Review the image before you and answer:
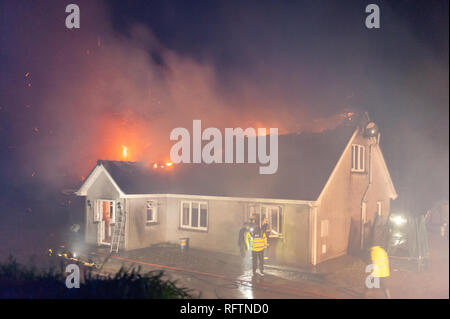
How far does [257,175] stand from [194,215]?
3.61 metres

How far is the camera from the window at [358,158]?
17492 mm

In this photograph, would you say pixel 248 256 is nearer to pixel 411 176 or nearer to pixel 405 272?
pixel 405 272

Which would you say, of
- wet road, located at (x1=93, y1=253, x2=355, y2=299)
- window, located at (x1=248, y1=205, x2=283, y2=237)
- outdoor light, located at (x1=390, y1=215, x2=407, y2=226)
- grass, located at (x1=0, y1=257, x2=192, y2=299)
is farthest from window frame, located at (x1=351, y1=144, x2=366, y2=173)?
grass, located at (x1=0, y1=257, x2=192, y2=299)

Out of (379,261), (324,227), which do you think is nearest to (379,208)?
(324,227)

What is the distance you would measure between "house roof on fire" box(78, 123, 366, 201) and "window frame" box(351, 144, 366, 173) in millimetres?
1289

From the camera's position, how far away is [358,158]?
17750 millimetres

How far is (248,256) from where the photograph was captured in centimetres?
1592

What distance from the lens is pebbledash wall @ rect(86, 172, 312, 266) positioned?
569 inches

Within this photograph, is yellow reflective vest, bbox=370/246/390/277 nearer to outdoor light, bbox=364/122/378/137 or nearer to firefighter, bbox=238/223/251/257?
firefighter, bbox=238/223/251/257

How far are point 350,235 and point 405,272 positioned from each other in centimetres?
334

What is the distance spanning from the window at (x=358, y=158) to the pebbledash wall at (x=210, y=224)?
15.5 ft

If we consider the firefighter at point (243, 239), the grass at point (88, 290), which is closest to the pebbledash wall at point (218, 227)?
the firefighter at point (243, 239)

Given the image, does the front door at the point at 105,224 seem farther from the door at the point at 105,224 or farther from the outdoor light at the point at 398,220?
the outdoor light at the point at 398,220

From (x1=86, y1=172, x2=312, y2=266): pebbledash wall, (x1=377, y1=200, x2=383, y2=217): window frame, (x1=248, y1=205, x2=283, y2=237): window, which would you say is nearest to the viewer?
(x1=86, y1=172, x2=312, y2=266): pebbledash wall
